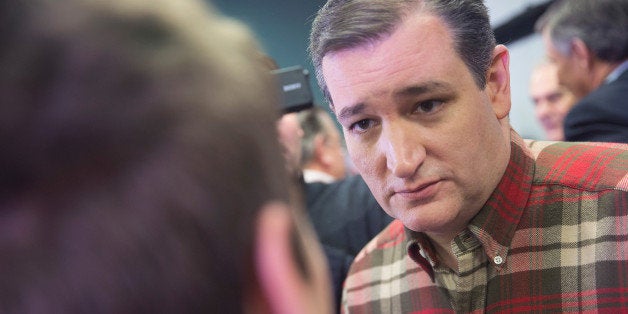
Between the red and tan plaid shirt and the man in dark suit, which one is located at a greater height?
the man in dark suit

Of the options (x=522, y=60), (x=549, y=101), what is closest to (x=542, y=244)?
(x=549, y=101)

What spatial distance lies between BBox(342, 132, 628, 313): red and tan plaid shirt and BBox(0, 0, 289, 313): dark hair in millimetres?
874

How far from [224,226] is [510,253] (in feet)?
2.96

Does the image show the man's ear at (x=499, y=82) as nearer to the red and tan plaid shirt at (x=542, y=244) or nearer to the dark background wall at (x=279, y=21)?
the red and tan plaid shirt at (x=542, y=244)

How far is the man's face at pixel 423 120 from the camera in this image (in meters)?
1.13

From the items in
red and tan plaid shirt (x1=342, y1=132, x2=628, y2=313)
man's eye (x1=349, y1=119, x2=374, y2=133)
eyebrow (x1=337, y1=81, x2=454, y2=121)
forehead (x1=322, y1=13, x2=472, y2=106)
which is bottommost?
red and tan plaid shirt (x1=342, y1=132, x2=628, y2=313)

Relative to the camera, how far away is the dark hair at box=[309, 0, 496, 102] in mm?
1158

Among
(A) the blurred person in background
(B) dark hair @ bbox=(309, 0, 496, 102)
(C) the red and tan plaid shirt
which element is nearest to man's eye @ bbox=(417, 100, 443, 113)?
(B) dark hair @ bbox=(309, 0, 496, 102)

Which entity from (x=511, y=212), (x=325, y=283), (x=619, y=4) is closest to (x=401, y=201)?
(x=511, y=212)

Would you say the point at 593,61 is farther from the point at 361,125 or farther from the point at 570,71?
the point at 361,125

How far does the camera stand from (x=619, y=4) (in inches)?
80.9

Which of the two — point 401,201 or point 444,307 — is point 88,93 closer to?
point 401,201

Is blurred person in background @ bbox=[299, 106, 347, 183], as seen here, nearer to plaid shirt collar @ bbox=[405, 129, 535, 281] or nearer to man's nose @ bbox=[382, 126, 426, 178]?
plaid shirt collar @ bbox=[405, 129, 535, 281]

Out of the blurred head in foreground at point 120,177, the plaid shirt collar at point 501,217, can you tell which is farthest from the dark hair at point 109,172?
the plaid shirt collar at point 501,217
